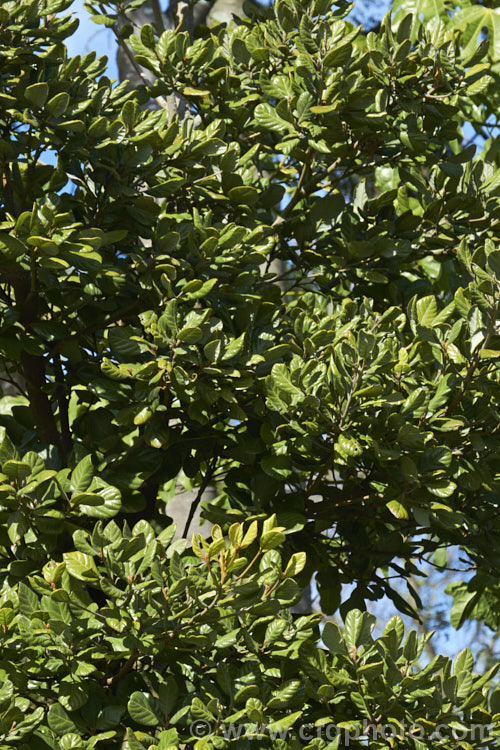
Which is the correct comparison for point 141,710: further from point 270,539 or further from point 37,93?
point 37,93

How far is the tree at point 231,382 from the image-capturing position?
6.53 feet

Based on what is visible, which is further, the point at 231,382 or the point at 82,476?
the point at 231,382

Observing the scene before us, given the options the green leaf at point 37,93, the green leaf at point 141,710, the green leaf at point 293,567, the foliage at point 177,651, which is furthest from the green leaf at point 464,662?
the green leaf at point 37,93

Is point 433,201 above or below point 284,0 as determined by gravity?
below

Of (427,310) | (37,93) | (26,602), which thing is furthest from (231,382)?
(37,93)

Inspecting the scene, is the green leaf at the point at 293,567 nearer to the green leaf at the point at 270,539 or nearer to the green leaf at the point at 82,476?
the green leaf at the point at 270,539

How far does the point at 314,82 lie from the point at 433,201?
0.59 m

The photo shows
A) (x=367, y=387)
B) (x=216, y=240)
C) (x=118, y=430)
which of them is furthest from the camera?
(x=118, y=430)

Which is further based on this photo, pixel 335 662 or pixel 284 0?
pixel 284 0

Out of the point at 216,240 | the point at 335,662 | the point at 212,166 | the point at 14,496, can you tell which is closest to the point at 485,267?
the point at 216,240

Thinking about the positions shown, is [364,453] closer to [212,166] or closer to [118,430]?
[118,430]

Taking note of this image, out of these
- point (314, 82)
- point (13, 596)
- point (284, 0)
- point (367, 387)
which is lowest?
point (13, 596)

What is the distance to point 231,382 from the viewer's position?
2289 mm

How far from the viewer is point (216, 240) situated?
2.30 m
